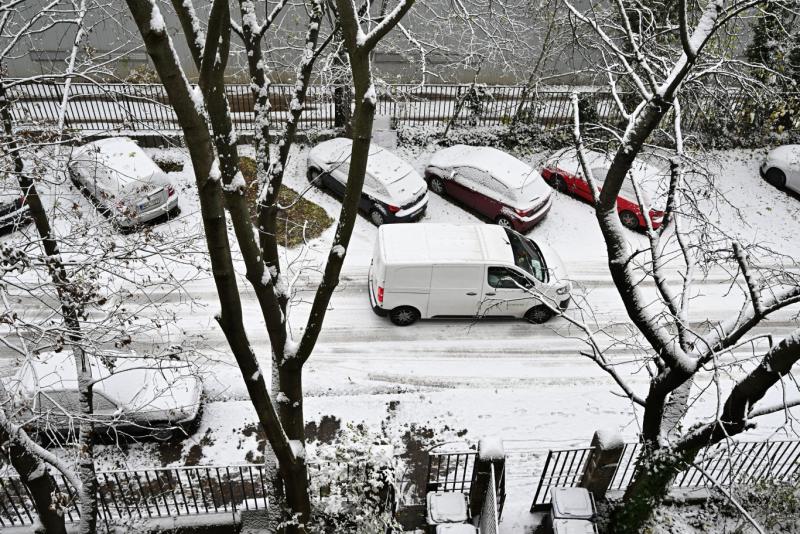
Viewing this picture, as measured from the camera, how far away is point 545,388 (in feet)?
33.2

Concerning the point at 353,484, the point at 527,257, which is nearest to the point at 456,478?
the point at 353,484

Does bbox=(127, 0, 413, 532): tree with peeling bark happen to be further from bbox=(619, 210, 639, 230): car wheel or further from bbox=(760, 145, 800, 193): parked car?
bbox=(760, 145, 800, 193): parked car

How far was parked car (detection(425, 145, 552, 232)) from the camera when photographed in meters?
13.1

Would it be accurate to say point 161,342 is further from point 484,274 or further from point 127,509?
point 484,274

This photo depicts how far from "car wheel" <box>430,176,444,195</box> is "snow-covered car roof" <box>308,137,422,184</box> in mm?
967

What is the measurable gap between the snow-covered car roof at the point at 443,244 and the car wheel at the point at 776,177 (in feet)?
30.9

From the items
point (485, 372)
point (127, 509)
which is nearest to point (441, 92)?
point (485, 372)

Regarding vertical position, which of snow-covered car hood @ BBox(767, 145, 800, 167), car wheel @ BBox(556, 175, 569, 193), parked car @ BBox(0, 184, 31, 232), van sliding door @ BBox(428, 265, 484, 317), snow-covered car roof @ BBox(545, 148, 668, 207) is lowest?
van sliding door @ BBox(428, 265, 484, 317)

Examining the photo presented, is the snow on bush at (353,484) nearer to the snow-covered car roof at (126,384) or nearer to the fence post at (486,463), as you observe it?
the fence post at (486,463)

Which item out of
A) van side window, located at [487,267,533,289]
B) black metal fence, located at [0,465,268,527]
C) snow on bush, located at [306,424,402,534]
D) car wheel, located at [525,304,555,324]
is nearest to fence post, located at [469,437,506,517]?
snow on bush, located at [306,424,402,534]

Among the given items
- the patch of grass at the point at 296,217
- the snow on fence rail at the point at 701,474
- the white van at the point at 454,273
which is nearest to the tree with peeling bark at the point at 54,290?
the white van at the point at 454,273

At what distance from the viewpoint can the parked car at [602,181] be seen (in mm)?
13406

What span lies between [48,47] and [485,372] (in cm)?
1615

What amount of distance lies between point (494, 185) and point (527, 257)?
9.33 feet
